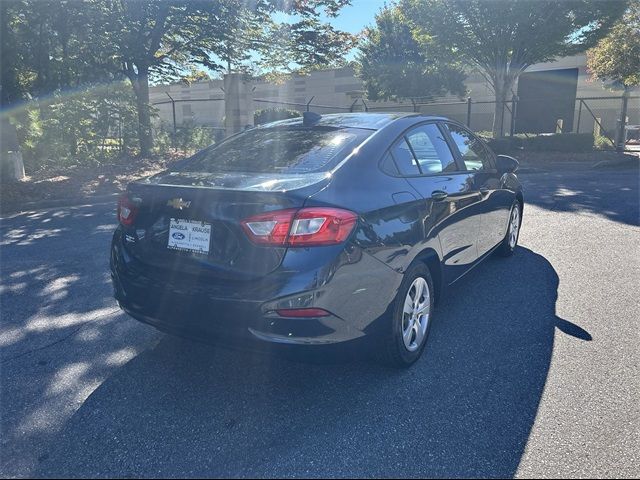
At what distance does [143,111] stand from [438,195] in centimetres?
1320

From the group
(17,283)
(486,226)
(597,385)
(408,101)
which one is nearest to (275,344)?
(597,385)

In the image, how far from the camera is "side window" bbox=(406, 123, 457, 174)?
3715mm

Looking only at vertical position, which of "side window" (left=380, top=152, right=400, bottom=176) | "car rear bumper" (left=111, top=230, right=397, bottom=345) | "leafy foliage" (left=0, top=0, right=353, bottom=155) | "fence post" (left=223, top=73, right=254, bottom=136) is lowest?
"car rear bumper" (left=111, top=230, right=397, bottom=345)

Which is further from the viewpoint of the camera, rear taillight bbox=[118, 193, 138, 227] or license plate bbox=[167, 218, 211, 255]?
rear taillight bbox=[118, 193, 138, 227]

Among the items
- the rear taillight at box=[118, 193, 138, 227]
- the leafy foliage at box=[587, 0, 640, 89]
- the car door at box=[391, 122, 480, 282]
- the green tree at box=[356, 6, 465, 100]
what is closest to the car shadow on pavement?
the car door at box=[391, 122, 480, 282]

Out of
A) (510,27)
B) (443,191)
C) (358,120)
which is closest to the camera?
(443,191)

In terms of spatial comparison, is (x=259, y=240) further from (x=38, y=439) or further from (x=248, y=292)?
(x=38, y=439)

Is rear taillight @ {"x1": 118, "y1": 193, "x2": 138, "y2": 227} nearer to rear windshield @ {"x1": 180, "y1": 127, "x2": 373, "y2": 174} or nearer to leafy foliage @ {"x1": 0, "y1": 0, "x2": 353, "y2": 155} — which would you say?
rear windshield @ {"x1": 180, "y1": 127, "x2": 373, "y2": 174}

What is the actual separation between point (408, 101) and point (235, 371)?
30.4 metres

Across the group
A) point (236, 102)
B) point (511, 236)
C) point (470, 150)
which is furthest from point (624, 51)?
point (470, 150)

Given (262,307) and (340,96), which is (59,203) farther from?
(340,96)

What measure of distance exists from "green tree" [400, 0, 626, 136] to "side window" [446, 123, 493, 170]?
10787 mm

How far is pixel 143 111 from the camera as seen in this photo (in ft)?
48.8

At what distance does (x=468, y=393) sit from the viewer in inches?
118
